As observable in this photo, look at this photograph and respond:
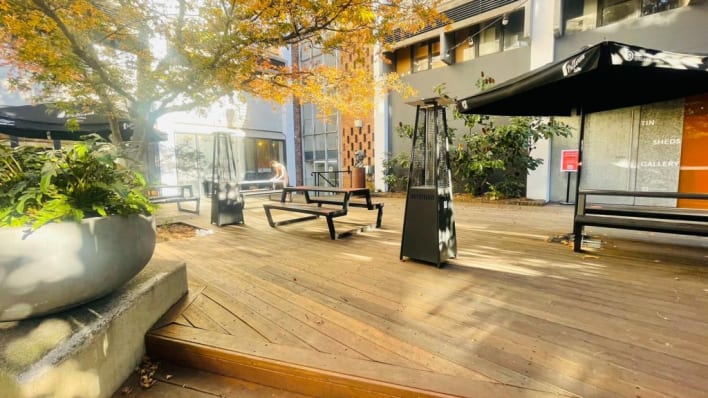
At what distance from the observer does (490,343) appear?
1.48m

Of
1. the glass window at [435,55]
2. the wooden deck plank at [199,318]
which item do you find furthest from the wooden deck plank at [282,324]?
the glass window at [435,55]

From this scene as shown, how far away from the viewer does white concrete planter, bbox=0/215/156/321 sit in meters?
A: 1.22

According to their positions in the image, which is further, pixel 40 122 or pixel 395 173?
pixel 395 173

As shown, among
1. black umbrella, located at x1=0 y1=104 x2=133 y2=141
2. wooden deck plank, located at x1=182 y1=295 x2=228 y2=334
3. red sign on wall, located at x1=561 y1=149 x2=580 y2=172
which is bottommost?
wooden deck plank, located at x1=182 y1=295 x2=228 y2=334

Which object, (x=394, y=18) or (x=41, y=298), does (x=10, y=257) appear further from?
(x=394, y=18)

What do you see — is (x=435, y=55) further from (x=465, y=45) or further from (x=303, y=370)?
(x=303, y=370)

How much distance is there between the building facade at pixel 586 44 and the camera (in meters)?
5.12

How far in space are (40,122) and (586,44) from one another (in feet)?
31.9

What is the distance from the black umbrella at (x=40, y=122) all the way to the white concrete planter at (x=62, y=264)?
357cm

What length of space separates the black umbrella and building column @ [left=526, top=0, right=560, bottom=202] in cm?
818

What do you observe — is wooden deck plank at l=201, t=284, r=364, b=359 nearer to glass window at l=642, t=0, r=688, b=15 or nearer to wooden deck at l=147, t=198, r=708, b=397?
wooden deck at l=147, t=198, r=708, b=397

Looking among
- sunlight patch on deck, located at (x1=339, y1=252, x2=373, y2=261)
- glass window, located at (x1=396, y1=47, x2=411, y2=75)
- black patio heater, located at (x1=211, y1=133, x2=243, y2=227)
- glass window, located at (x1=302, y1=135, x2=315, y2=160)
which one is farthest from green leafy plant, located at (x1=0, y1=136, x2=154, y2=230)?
glass window, located at (x1=302, y1=135, x2=315, y2=160)

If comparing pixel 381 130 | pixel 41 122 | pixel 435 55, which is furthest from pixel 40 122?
pixel 435 55

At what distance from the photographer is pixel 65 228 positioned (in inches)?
52.4
